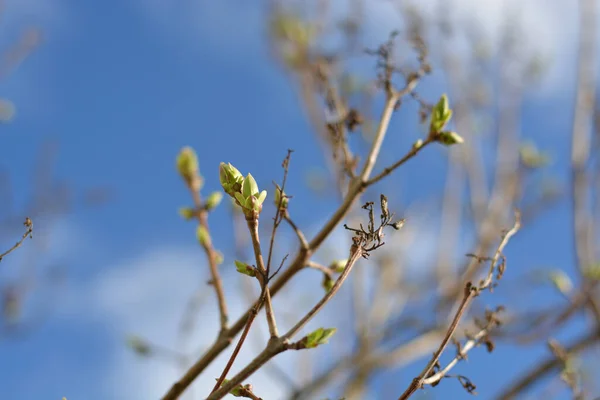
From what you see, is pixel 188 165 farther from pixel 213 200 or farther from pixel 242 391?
pixel 242 391

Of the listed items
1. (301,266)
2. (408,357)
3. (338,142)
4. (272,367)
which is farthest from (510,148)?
(301,266)

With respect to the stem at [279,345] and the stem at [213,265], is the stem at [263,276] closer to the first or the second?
the stem at [279,345]

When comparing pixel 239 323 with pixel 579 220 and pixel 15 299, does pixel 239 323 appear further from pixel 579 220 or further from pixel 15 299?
pixel 15 299

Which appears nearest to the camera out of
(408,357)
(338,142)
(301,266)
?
(301,266)

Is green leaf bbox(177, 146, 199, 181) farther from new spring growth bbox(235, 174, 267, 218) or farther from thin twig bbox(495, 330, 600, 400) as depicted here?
thin twig bbox(495, 330, 600, 400)

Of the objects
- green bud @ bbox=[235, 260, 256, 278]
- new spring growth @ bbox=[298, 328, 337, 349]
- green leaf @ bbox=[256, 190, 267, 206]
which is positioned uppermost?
green leaf @ bbox=[256, 190, 267, 206]

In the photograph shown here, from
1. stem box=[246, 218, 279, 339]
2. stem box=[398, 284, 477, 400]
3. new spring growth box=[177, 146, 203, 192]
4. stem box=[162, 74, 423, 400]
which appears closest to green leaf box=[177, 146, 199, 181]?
new spring growth box=[177, 146, 203, 192]
